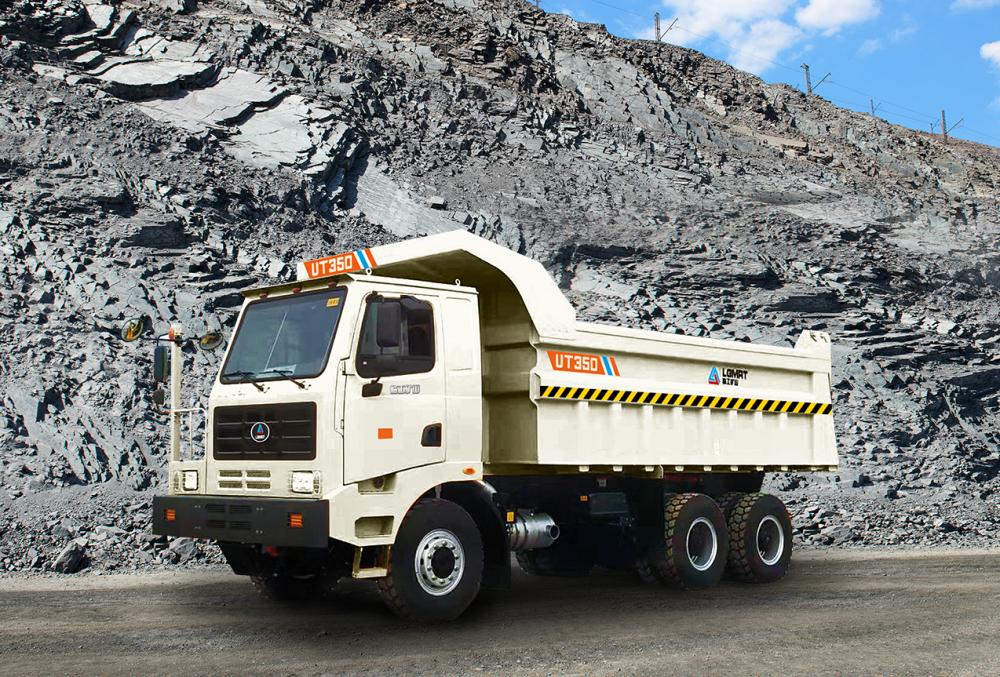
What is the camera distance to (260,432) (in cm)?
771

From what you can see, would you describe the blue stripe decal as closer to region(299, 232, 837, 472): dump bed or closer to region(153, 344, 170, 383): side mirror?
region(299, 232, 837, 472): dump bed

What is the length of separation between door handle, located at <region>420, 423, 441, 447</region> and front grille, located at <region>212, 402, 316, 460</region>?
37.8 inches

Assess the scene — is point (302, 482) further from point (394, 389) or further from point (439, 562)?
point (439, 562)

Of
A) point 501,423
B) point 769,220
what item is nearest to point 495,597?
point 501,423

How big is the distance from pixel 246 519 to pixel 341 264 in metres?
2.18

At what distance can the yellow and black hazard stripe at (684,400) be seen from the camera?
8.84m

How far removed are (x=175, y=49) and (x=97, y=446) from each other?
1634 cm

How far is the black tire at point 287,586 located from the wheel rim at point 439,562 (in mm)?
1827

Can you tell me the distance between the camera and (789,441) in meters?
11.4

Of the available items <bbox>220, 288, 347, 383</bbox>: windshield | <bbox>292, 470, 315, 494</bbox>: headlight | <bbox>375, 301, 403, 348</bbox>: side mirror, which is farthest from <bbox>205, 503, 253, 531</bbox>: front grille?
<bbox>375, 301, 403, 348</bbox>: side mirror

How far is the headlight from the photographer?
23.9 ft

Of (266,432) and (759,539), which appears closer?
(266,432)

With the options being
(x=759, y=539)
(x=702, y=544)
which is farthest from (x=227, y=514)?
(x=759, y=539)

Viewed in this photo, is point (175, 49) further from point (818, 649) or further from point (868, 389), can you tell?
point (818, 649)
